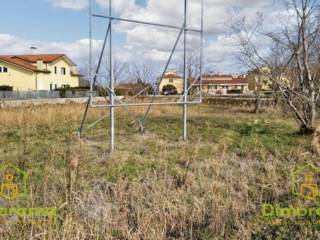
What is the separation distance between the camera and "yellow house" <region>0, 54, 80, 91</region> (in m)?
35.8

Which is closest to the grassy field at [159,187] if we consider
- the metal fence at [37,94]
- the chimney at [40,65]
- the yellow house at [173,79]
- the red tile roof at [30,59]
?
the yellow house at [173,79]

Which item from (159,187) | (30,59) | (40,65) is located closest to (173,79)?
(40,65)

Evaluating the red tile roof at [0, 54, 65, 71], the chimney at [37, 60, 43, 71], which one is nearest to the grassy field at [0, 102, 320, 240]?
the red tile roof at [0, 54, 65, 71]

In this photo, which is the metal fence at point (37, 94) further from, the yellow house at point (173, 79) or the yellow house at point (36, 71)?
the yellow house at point (173, 79)

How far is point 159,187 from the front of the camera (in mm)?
3578

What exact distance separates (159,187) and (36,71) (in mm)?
36193

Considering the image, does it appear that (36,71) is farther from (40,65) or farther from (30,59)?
(30,59)

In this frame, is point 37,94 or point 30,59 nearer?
point 37,94

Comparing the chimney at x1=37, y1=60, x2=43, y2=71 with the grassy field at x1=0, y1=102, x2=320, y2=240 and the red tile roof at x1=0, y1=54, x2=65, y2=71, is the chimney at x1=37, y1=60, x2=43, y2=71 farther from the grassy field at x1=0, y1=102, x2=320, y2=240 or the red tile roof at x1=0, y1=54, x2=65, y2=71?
the grassy field at x1=0, y1=102, x2=320, y2=240

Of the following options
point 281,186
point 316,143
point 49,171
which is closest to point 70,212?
point 49,171

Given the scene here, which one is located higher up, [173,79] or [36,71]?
[36,71]

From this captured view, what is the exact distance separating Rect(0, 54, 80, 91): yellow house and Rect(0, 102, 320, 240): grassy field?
31776 mm

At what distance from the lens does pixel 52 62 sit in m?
38.5

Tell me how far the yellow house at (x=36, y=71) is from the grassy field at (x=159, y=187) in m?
31.8
